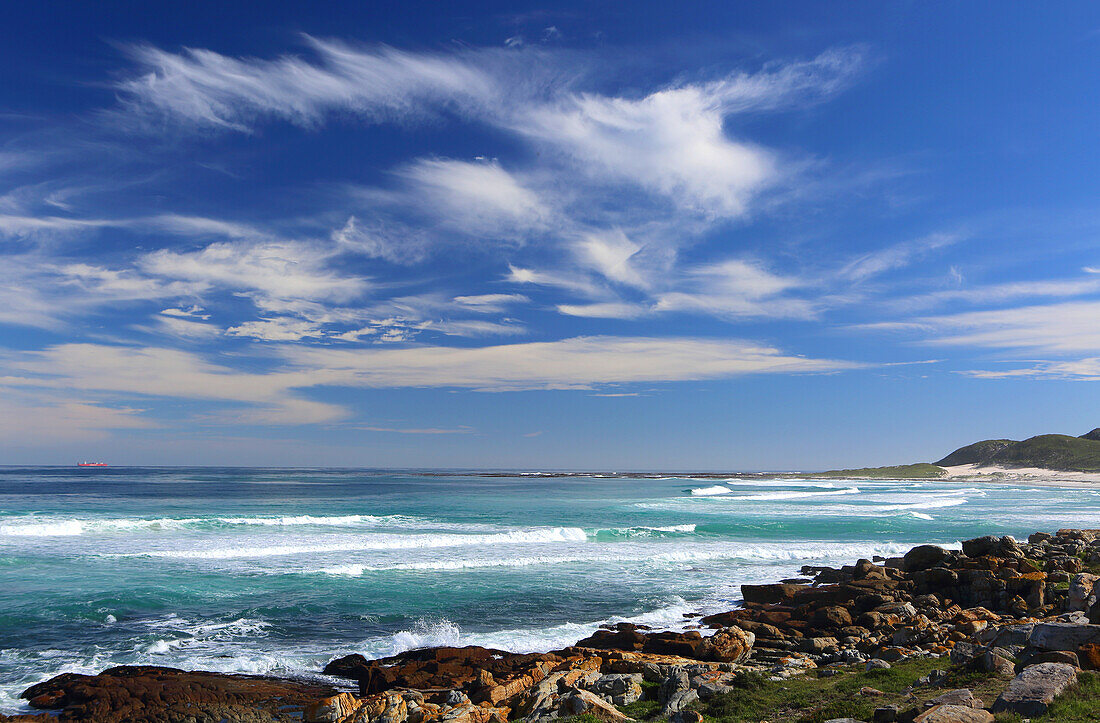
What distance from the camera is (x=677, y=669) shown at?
12445 millimetres

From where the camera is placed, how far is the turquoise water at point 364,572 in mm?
16312

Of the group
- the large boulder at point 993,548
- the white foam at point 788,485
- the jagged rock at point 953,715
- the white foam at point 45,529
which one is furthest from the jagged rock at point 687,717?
the white foam at point 788,485

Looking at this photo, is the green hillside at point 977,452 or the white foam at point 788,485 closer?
the white foam at point 788,485

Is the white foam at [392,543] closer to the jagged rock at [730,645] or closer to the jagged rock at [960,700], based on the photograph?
the jagged rock at [730,645]

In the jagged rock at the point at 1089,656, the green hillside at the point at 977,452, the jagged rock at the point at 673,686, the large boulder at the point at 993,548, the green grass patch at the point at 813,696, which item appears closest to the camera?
the jagged rock at the point at 1089,656

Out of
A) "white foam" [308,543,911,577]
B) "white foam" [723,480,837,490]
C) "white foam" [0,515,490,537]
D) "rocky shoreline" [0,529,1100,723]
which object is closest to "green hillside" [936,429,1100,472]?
"white foam" [723,480,837,490]

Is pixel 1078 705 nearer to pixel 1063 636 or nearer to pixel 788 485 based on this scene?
pixel 1063 636

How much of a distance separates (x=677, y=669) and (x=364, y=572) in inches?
642

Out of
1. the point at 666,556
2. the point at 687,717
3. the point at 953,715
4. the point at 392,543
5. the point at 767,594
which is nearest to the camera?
the point at 953,715

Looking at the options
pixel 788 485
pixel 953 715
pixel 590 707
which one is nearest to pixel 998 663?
pixel 953 715

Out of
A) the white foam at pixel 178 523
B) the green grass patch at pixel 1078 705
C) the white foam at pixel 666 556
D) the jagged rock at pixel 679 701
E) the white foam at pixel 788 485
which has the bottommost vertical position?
the white foam at pixel 788 485

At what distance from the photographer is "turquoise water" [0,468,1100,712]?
53.5 ft

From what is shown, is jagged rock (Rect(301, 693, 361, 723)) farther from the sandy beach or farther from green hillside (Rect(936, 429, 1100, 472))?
green hillside (Rect(936, 429, 1100, 472))

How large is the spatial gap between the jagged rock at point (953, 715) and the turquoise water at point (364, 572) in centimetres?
1000
